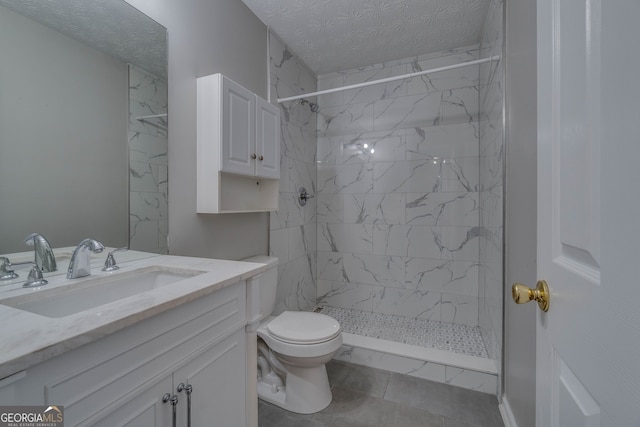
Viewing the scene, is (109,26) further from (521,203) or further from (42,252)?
(521,203)

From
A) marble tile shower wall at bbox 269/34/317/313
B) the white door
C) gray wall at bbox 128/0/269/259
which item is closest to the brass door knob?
the white door

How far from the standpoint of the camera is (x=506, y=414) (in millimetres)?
1451

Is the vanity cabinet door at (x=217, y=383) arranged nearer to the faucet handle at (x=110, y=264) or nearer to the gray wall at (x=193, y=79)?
the faucet handle at (x=110, y=264)

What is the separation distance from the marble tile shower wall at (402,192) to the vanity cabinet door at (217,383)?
6.27 ft

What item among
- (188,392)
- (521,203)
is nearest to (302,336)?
(188,392)

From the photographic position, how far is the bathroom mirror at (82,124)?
33.9 inches

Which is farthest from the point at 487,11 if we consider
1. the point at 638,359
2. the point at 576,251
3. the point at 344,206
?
the point at 638,359

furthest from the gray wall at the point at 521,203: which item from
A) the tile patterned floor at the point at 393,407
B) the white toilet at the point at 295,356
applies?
the white toilet at the point at 295,356

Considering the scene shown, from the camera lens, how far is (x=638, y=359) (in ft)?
1.04

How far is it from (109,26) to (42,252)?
0.96 m

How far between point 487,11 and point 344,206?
1.90 m

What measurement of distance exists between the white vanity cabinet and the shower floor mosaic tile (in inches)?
60.8

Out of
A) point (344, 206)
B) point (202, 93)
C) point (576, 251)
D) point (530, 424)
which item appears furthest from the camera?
point (344, 206)

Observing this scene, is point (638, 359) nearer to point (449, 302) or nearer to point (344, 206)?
point (449, 302)
